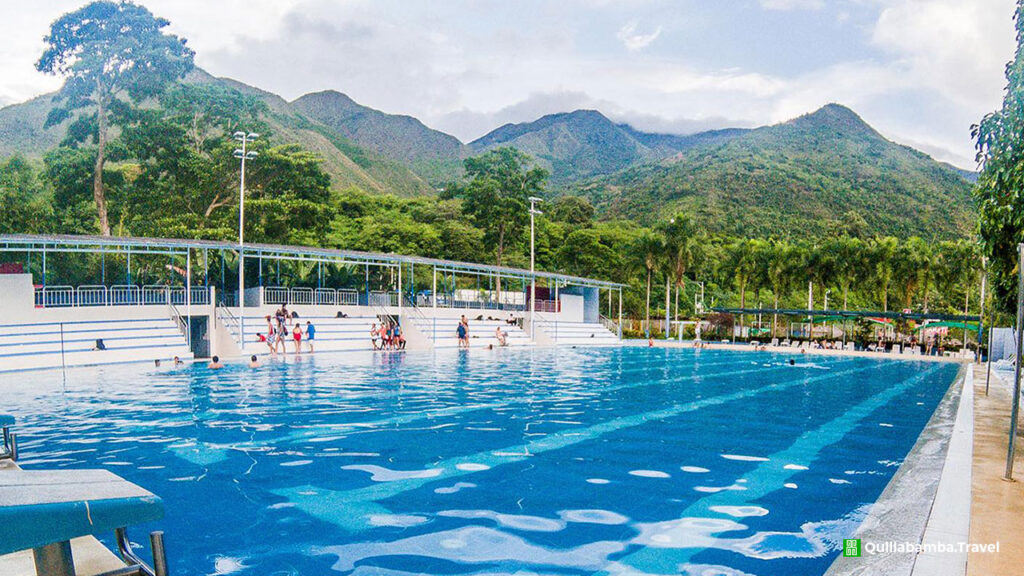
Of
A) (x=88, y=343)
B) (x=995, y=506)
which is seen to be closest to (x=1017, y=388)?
(x=995, y=506)

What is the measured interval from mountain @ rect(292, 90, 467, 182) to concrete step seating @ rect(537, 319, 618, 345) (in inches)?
3279

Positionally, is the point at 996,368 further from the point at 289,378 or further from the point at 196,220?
the point at 196,220

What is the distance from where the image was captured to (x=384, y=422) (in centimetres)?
941

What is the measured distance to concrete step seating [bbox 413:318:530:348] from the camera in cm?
2925

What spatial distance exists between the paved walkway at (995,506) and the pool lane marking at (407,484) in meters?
3.82

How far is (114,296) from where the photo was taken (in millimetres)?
23766

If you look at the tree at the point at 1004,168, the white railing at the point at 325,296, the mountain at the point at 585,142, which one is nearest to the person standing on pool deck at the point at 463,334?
the white railing at the point at 325,296

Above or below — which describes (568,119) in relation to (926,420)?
above

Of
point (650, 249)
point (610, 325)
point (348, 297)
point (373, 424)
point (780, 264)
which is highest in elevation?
point (650, 249)

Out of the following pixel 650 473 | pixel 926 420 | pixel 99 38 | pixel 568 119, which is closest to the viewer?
pixel 650 473

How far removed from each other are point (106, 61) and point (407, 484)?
5637 centimetres

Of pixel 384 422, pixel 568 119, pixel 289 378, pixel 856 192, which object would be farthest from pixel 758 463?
pixel 568 119

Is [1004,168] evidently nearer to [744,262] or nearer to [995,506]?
[995,506]

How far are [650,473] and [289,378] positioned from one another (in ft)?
36.3
